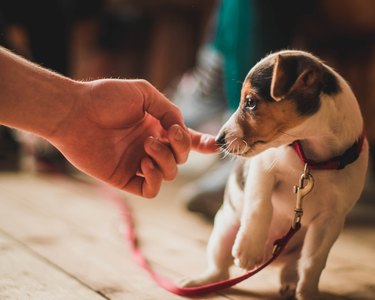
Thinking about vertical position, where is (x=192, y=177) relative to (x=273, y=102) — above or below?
below

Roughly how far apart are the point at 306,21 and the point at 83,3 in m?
1.89

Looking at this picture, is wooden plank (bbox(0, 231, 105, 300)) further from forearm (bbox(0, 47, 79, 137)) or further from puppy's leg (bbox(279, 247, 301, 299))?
puppy's leg (bbox(279, 247, 301, 299))

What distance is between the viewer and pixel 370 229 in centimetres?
220

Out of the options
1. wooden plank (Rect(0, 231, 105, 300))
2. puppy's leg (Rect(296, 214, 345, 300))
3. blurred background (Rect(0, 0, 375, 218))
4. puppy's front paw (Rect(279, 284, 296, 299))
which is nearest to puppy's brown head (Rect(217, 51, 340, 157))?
puppy's leg (Rect(296, 214, 345, 300))

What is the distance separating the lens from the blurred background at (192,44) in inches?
87.4

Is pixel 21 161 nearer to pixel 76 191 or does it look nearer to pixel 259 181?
pixel 76 191

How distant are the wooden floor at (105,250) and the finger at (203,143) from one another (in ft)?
A: 1.24

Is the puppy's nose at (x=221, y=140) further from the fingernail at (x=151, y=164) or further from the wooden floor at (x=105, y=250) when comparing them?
the wooden floor at (x=105, y=250)

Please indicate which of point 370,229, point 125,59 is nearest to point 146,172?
point 370,229

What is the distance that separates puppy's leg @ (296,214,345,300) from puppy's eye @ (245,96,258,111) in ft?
1.09

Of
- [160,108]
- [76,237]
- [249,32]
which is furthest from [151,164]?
[249,32]

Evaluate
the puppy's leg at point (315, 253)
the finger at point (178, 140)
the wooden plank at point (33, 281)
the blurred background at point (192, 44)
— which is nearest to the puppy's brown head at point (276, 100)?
the finger at point (178, 140)

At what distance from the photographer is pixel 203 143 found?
1.43m

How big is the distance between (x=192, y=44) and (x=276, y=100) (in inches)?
155
